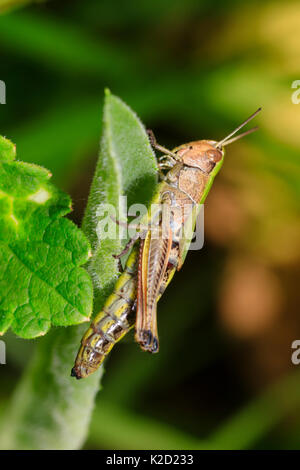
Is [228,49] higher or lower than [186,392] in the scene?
higher

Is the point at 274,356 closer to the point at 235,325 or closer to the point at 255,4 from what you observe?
the point at 235,325

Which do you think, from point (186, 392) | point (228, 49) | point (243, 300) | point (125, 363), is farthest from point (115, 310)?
point (228, 49)

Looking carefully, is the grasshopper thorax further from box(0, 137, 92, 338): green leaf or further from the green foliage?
box(0, 137, 92, 338): green leaf

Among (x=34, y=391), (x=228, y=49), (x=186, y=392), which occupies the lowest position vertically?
(x=186, y=392)

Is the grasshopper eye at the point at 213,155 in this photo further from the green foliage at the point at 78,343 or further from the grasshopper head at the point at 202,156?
the green foliage at the point at 78,343

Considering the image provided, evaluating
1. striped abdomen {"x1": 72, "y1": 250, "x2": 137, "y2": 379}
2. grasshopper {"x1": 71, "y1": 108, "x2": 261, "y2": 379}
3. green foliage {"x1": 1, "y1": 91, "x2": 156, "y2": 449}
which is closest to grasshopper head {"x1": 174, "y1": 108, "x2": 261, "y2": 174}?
grasshopper {"x1": 71, "y1": 108, "x2": 261, "y2": 379}

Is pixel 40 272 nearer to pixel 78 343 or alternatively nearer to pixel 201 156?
pixel 78 343

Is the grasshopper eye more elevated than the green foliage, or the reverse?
the grasshopper eye
